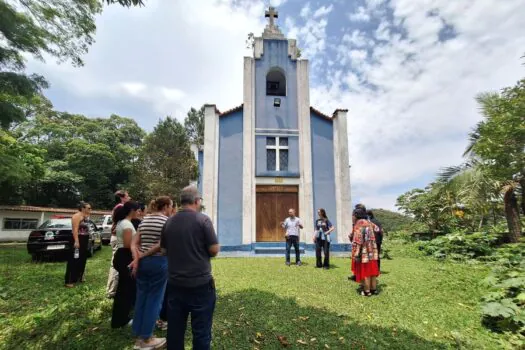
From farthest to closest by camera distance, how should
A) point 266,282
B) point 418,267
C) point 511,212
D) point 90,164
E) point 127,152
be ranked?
1. point 127,152
2. point 90,164
3. point 511,212
4. point 418,267
5. point 266,282

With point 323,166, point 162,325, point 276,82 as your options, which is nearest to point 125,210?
point 162,325

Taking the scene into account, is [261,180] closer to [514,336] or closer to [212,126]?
[212,126]

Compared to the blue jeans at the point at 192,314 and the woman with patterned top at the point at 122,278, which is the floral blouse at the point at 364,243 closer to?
the blue jeans at the point at 192,314

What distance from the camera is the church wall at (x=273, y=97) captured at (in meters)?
14.5

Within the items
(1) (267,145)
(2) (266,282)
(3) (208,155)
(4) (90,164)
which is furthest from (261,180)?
(4) (90,164)

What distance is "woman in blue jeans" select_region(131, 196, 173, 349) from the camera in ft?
11.3

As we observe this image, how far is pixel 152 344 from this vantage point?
Answer: 11.3 feet

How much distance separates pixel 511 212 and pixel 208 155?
45.3ft

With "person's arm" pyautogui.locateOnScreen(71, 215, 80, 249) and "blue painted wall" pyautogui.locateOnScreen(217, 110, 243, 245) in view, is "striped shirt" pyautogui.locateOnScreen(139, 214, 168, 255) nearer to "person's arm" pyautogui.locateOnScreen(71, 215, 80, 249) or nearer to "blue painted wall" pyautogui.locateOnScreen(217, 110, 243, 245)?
"person's arm" pyautogui.locateOnScreen(71, 215, 80, 249)

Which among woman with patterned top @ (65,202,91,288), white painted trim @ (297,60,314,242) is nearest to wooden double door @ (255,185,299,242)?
white painted trim @ (297,60,314,242)

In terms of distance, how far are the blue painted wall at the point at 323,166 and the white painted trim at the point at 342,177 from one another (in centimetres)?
18

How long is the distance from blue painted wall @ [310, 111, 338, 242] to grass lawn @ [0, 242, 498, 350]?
20.3 ft

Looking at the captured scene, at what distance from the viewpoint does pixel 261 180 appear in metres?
13.9

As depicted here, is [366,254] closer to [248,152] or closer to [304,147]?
[304,147]
